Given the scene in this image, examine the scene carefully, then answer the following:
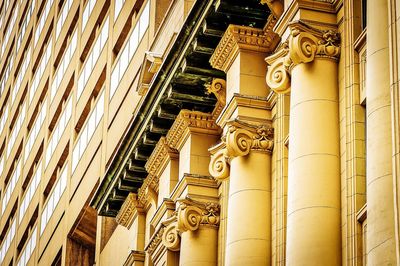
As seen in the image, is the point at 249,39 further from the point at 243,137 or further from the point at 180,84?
the point at 180,84

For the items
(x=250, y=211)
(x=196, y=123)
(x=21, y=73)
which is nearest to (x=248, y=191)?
(x=250, y=211)

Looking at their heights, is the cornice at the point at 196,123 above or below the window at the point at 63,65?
below

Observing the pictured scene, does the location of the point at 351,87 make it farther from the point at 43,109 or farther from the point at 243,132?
the point at 43,109

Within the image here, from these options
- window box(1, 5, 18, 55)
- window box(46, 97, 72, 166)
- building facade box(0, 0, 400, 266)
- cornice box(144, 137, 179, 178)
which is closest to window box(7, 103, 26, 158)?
window box(1, 5, 18, 55)

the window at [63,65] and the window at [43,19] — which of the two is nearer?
the window at [63,65]

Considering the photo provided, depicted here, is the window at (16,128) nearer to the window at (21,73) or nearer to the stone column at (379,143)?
the window at (21,73)

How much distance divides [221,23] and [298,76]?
5.89 m

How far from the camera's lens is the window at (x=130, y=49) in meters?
53.2

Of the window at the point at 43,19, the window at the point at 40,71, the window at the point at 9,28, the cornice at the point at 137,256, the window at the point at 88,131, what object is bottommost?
the cornice at the point at 137,256

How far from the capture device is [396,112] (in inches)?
1007

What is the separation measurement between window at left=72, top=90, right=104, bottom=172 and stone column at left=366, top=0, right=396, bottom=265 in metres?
33.3

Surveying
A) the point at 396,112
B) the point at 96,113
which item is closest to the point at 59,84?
the point at 96,113

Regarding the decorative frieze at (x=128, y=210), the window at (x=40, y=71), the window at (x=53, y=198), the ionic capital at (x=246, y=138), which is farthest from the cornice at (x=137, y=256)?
the window at (x=40, y=71)

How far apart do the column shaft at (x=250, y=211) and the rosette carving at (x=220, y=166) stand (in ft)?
2.72
